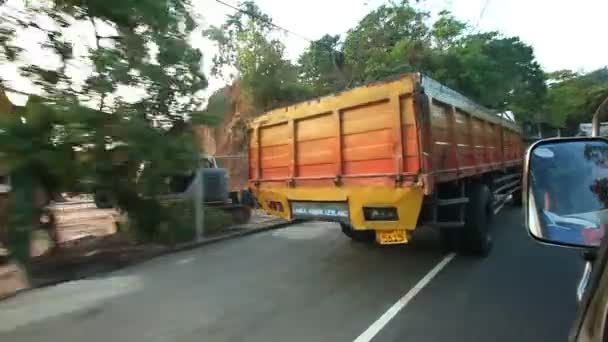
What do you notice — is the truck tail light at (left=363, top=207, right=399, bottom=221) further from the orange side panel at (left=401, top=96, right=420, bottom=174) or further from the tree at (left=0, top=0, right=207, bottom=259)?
the tree at (left=0, top=0, right=207, bottom=259)

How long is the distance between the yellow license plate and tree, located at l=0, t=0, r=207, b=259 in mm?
2681

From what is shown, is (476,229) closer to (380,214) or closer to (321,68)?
(380,214)

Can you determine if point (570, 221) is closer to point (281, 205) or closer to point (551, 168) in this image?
point (551, 168)

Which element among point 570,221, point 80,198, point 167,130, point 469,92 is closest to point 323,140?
point 167,130

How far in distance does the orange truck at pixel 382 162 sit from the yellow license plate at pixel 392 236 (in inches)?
0.5

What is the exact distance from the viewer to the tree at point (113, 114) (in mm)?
2781

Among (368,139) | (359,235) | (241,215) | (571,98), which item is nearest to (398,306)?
(368,139)

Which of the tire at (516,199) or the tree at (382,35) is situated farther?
the tree at (382,35)

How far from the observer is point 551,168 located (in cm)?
213

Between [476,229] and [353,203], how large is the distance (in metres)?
2.09

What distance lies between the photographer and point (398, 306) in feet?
15.7

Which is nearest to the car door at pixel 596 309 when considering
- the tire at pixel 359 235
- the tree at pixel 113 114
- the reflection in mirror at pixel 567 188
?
the reflection in mirror at pixel 567 188

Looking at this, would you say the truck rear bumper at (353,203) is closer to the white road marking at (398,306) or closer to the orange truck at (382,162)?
the orange truck at (382,162)

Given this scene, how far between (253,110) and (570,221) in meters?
19.8
